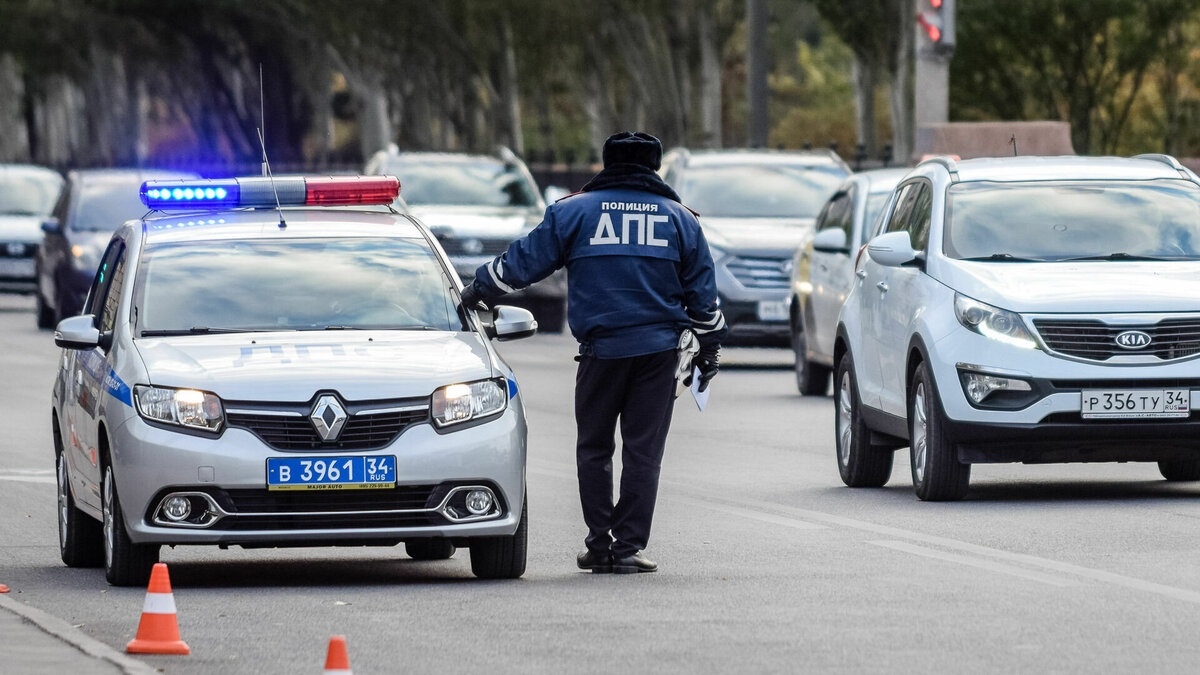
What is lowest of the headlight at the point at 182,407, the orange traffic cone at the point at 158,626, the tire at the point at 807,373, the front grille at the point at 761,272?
the tire at the point at 807,373

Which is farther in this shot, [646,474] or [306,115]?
[306,115]

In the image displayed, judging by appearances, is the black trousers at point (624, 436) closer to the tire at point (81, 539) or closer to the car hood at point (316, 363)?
the car hood at point (316, 363)

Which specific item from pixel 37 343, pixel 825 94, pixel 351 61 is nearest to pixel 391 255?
pixel 37 343

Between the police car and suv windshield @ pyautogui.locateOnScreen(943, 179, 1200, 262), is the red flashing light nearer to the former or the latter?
the police car

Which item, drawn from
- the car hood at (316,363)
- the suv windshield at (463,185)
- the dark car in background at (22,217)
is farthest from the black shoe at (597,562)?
the dark car in background at (22,217)

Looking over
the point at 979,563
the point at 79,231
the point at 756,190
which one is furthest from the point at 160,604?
the point at 79,231

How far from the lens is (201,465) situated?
374 inches

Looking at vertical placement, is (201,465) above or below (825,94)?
above

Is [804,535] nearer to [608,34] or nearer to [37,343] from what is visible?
[37,343]

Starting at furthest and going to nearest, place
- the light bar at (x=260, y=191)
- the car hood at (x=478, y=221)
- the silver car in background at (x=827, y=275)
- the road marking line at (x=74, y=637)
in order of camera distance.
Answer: the car hood at (x=478, y=221) < the silver car in background at (x=827, y=275) < the light bar at (x=260, y=191) < the road marking line at (x=74, y=637)

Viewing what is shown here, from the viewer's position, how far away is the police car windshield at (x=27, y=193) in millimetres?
33719

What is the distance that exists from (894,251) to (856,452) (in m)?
1.14

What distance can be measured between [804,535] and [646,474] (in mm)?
1409

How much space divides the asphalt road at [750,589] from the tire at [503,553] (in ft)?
0.24
